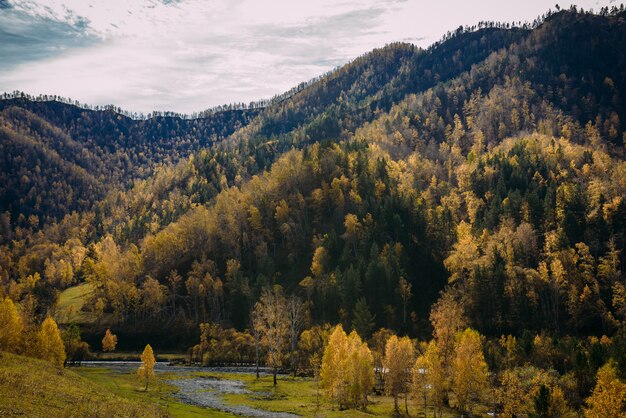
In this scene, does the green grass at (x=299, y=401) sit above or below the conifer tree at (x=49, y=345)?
below

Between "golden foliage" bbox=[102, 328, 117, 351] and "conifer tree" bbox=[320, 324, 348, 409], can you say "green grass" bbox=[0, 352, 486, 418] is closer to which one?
"conifer tree" bbox=[320, 324, 348, 409]

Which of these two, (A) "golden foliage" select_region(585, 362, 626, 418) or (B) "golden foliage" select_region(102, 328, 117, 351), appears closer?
(A) "golden foliage" select_region(585, 362, 626, 418)

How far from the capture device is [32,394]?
52656mm

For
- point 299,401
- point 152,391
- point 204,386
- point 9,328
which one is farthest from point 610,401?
point 9,328

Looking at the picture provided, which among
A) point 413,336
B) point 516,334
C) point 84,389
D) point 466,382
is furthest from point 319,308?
point 84,389

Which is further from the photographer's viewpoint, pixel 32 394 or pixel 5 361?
pixel 5 361

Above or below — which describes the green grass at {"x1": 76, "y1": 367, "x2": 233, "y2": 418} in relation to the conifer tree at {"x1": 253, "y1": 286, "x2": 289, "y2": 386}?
below

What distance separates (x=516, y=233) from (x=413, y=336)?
51219mm

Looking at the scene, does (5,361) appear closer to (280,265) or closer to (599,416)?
(599,416)

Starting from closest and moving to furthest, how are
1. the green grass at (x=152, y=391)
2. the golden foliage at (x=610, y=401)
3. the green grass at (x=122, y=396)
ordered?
the green grass at (x=122, y=396) → the golden foliage at (x=610, y=401) → the green grass at (x=152, y=391)

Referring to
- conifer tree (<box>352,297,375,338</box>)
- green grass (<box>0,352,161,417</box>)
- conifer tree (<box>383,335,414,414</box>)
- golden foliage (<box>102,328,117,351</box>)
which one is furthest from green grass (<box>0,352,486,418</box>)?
golden foliage (<box>102,328,117,351</box>)

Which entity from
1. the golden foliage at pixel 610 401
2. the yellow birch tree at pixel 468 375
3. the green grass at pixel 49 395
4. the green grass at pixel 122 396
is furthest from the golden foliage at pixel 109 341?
the golden foliage at pixel 610 401

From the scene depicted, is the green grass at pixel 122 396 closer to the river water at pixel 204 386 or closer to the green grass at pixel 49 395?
the green grass at pixel 49 395

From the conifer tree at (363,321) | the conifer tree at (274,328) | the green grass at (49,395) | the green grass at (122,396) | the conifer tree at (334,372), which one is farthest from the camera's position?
the conifer tree at (363,321)
